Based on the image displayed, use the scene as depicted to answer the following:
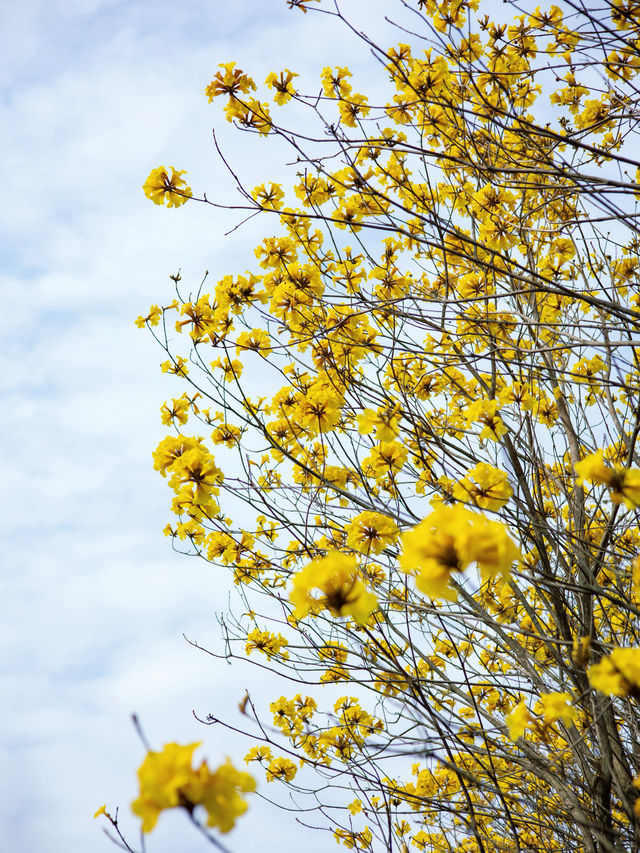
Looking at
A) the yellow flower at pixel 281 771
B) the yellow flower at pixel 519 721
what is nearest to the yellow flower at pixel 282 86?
the yellow flower at pixel 519 721

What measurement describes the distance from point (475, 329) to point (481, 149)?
3.30ft

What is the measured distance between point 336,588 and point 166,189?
2.71 meters

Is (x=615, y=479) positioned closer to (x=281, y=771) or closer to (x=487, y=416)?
(x=487, y=416)

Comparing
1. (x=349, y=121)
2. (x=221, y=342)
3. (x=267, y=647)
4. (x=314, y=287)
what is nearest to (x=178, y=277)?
(x=221, y=342)

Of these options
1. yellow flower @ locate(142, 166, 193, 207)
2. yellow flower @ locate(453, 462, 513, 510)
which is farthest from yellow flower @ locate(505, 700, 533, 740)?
yellow flower @ locate(142, 166, 193, 207)

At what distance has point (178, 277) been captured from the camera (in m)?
3.91

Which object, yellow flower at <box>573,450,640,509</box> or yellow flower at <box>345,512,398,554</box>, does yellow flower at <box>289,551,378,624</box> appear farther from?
yellow flower at <box>345,512,398,554</box>

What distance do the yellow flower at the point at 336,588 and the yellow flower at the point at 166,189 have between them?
259cm

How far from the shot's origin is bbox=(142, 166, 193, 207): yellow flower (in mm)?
3199

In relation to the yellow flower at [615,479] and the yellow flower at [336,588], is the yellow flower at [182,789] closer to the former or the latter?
the yellow flower at [336,588]

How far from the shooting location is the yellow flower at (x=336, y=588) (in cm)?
126

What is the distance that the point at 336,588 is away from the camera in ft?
4.33

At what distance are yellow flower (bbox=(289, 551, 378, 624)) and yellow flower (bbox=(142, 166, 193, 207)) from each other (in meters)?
2.59

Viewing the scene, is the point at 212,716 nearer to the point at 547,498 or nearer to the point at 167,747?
the point at 167,747
